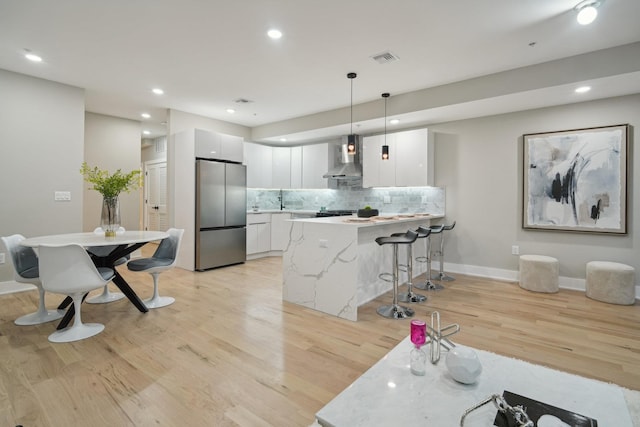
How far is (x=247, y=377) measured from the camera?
2059 mm

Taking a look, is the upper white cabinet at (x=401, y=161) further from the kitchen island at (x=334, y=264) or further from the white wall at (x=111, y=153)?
the white wall at (x=111, y=153)

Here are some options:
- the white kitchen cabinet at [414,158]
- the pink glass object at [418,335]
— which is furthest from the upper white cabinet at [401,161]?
the pink glass object at [418,335]

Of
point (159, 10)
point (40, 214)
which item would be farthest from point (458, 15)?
point (40, 214)

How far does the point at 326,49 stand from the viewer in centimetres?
329

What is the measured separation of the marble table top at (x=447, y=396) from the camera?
41.1 inches

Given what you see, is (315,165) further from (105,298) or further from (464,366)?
(464,366)

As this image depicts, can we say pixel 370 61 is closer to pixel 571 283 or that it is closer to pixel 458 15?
pixel 458 15

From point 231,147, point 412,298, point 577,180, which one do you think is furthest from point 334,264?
point 577,180

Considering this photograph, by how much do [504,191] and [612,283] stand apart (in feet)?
5.60

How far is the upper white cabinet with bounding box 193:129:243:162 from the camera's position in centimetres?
513

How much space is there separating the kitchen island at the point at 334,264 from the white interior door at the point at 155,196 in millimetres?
5478

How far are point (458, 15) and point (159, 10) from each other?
2619 mm

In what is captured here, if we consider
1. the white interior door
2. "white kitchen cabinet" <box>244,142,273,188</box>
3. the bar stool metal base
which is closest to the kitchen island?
the bar stool metal base

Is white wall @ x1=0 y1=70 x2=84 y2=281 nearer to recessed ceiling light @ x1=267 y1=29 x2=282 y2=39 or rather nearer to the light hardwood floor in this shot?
the light hardwood floor
